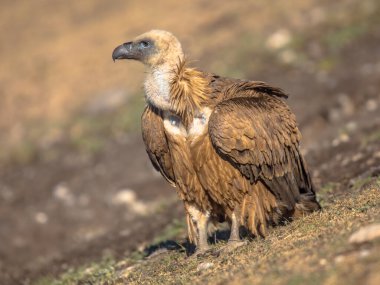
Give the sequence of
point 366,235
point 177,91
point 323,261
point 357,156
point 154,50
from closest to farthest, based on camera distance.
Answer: point 323,261 → point 366,235 → point 177,91 → point 154,50 → point 357,156

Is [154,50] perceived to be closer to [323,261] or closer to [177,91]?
[177,91]

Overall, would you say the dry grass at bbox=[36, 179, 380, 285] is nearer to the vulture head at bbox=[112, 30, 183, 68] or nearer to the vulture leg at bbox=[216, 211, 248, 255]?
the vulture leg at bbox=[216, 211, 248, 255]

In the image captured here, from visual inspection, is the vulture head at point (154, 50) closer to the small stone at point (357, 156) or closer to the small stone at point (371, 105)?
the small stone at point (357, 156)

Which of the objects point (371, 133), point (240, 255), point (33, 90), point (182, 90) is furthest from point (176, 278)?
point (33, 90)

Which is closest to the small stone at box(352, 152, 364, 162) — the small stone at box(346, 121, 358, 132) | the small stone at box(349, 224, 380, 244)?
the small stone at box(346, 121, 358, 132)

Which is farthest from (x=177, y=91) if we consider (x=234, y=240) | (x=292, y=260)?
(x=292, y=260)

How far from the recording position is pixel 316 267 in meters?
5.77

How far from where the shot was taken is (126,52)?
324 inches

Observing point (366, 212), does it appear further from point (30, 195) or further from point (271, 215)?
point (30, 195)

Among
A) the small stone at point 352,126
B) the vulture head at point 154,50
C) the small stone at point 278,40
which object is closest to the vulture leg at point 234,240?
the vulture head at point 154,50

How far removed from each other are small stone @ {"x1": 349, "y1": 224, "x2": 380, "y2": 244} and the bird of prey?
189 cm

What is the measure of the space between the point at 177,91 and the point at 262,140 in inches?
37.3

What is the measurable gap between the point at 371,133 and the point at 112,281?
19.6ft

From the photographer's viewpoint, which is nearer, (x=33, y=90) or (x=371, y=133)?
(x=371, y=133)
